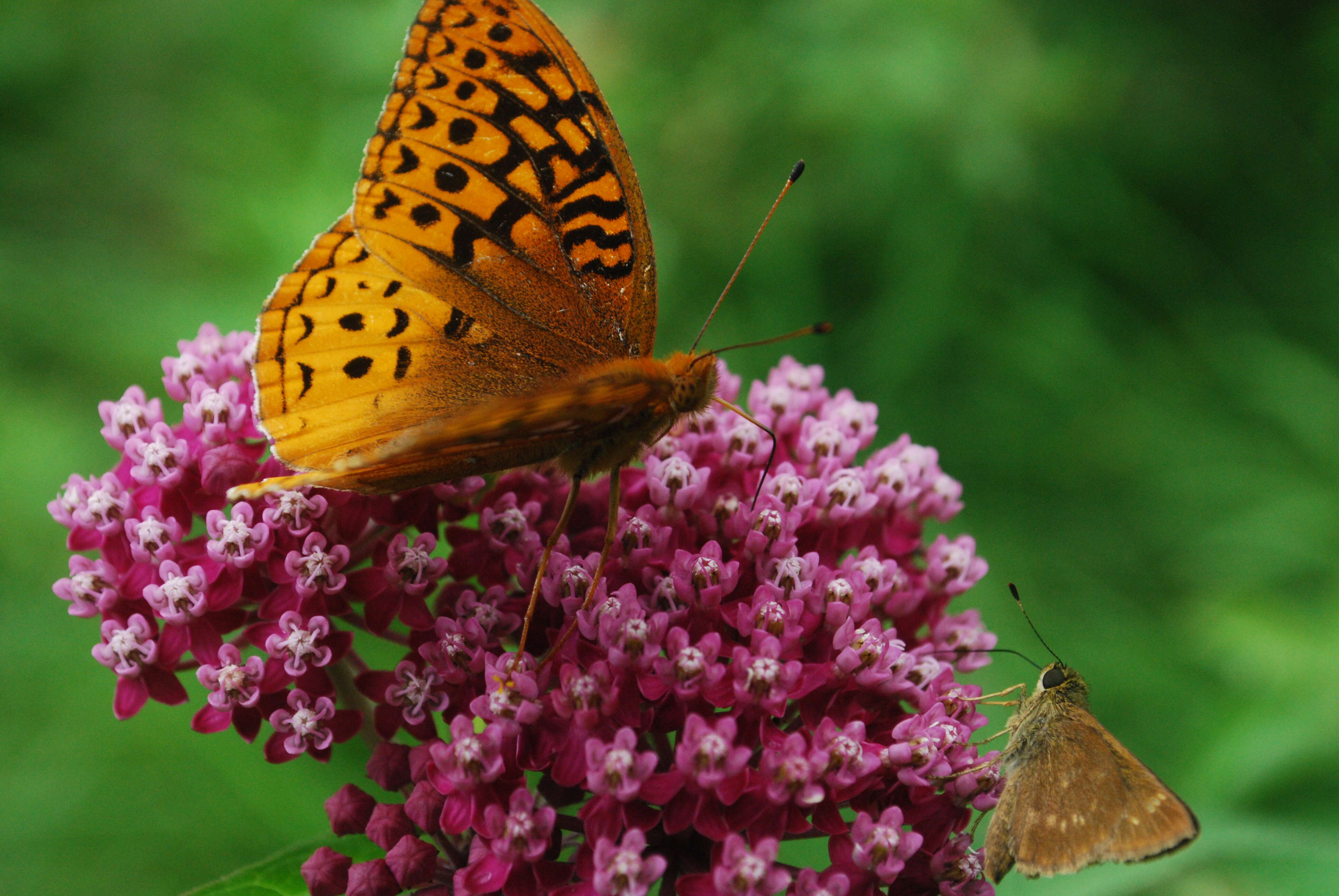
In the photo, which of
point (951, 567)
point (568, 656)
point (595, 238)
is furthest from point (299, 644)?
point (951, 567)

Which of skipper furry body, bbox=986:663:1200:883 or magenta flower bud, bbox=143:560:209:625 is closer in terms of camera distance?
skipper furry body, bbox=986:663:1200:883

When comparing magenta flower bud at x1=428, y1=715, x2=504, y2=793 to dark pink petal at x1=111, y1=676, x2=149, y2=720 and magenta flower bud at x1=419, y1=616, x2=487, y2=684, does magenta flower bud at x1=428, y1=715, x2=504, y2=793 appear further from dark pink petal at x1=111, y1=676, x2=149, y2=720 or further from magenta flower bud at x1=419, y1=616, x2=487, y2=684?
dark pink petal at x1=111, y1=676, x2=149, y2=720

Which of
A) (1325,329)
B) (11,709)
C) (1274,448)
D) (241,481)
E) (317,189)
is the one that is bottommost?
(11,709)

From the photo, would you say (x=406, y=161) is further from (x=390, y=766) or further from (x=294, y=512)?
(x=390, y=766)

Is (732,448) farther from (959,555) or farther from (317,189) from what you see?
(317,189)

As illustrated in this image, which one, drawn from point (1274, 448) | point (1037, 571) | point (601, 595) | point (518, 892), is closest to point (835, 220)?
point (1037, 571)

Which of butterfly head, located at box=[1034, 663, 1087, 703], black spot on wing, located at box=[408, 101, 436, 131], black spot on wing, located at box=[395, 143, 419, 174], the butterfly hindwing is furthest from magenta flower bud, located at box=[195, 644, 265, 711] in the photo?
butterfly head, located at box=[1034, 663, 1087, 703]

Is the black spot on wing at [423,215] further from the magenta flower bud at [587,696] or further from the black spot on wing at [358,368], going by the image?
the magenta flower bud at [587,696]
